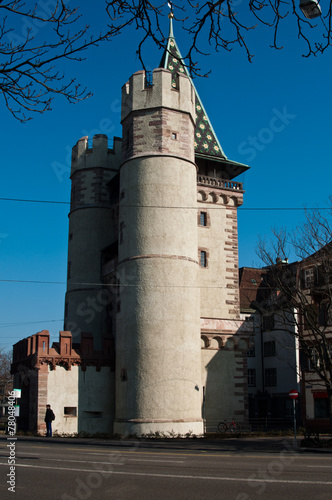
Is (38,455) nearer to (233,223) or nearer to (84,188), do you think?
(233,223)

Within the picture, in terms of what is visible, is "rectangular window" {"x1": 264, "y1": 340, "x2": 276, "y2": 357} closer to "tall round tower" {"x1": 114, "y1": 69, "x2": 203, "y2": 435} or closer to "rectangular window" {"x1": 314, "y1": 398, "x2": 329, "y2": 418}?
"rectangular window" {"x1": 314, "y1": 398, "x2": 329, "y2": 418}

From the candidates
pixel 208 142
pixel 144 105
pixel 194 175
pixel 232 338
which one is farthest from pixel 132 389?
pixel 208 142

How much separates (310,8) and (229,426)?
30194 millimetres

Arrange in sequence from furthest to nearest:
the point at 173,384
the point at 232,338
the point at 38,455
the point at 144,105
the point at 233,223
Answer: the point at 233,223 → the point at 232,338 → the point at 144,105 → the point at 173,384 → the point at 38,455

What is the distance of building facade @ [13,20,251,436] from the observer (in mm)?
30328

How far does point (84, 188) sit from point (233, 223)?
37.3 feet

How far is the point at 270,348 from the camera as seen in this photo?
57750mm

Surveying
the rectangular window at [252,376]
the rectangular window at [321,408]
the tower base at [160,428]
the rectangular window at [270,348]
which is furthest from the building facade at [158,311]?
the rectangular window at [252,376]

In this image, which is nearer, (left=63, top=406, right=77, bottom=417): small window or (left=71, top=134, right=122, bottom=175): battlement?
(left=63, top=406, right=77, bottom=417): small window

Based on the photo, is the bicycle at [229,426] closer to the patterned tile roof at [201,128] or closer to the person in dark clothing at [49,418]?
the person in dark clothing at [49,418]

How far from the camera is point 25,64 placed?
743cm

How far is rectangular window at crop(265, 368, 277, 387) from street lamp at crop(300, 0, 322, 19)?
52.1 meters

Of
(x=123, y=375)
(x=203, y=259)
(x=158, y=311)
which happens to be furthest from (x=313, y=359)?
(x=123, y=375)

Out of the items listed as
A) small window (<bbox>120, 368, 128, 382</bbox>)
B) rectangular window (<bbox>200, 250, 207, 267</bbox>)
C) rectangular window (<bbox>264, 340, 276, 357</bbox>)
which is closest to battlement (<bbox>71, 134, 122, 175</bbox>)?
rectangular window (<bbox>200, 250, 207, 267</bbox>)
